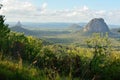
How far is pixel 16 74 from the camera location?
8.91 m

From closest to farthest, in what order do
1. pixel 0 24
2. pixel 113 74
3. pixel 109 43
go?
pixel 0 24
pixel 113 74
pixel 109 43

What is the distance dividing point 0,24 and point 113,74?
8833mm

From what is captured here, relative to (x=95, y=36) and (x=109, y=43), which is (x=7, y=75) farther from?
(x=109, y=43)

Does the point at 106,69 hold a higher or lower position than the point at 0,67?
lower

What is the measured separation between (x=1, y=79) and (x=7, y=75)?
27 centimetres

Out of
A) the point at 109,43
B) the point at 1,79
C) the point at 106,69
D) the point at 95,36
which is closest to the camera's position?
the point at 1,79

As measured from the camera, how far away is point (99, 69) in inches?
892

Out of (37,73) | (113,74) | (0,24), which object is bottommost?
(113,74)

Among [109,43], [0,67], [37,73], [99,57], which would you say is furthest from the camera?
[109,43]

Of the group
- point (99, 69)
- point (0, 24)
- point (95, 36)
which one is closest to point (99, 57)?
point (99, 69)

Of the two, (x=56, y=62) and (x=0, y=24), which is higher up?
(x=0, y=24)

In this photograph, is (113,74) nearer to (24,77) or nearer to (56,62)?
(56,62)

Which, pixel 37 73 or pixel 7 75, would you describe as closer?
pixel 7 75

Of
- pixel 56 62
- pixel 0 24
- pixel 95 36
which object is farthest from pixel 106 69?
pixel 95 36
